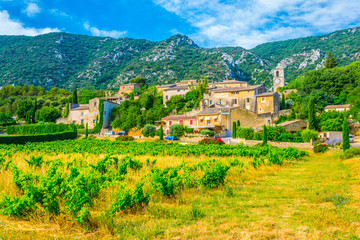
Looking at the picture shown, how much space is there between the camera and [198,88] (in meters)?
64.1

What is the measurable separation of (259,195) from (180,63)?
438ft

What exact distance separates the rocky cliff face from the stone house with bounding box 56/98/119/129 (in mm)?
54045

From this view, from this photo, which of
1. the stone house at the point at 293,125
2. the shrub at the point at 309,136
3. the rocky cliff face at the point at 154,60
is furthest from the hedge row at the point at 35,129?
the rocky cliff face at the point at 154,60

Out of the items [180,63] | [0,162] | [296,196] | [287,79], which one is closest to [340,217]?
[296,196]

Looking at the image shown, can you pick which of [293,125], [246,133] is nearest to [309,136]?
[293,125]

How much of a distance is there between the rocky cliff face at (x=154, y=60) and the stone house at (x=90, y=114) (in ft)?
177

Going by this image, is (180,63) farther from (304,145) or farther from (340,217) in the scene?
(340,217)

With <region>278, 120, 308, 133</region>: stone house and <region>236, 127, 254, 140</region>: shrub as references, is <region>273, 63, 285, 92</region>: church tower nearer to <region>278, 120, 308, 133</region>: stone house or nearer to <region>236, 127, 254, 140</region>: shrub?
<region>278, 120, 308, 133</region>: stone house

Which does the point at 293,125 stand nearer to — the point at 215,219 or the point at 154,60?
the point at 215,219

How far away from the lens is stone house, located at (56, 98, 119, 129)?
202 ft

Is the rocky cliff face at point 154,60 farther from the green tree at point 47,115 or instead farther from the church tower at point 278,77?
the green tree at point 47,115

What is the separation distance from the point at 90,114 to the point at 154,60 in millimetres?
86695

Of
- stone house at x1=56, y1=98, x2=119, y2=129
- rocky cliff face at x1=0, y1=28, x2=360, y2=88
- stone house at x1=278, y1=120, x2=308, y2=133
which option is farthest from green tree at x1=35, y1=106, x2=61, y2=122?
stone house at x1=278, y1=120, x2=308, y2=133

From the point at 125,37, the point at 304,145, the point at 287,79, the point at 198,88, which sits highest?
the point at 125,37
